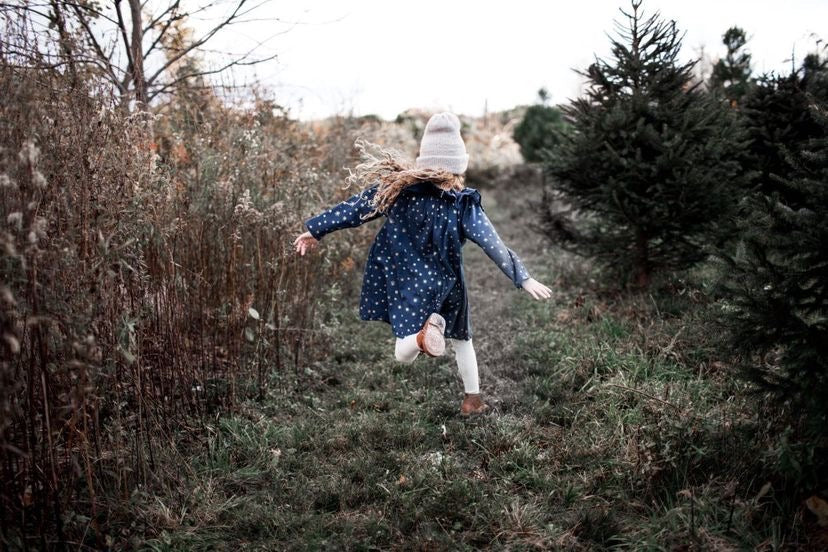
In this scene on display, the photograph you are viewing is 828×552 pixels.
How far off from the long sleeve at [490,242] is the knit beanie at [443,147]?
28 centimetres

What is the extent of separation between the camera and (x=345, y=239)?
6.29 meters

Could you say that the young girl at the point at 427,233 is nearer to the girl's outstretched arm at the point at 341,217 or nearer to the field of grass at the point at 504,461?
the girl's outstretched arm at the point at 341,217

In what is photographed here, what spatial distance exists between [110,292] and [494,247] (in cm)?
200

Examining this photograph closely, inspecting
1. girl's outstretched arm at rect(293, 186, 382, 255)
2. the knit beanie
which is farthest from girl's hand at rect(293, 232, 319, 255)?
the knit beanie

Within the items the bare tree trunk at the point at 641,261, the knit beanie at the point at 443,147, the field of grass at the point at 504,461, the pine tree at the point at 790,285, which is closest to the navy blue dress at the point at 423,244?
the knit beanie at the point at 443,147

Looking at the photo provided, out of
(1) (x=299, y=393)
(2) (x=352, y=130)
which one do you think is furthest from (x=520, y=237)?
(1) (x=299, y=393)

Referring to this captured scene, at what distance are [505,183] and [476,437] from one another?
13.5m

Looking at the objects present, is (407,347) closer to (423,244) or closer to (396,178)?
(423,244)

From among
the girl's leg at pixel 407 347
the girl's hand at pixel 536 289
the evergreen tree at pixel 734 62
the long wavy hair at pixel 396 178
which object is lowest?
the girl's leg at pixel 407 347

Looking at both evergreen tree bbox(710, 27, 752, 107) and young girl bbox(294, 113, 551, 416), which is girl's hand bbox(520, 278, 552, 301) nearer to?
young girl bbox(294, 113, 551, 416)

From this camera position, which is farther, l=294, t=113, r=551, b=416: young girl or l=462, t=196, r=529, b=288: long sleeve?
l=294, t=113, r=551, b=416: young girl

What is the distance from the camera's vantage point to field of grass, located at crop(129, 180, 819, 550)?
240 centimetres

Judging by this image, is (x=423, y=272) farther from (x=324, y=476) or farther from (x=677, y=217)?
(x=677, y=217)

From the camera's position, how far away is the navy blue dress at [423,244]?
3512 mm
